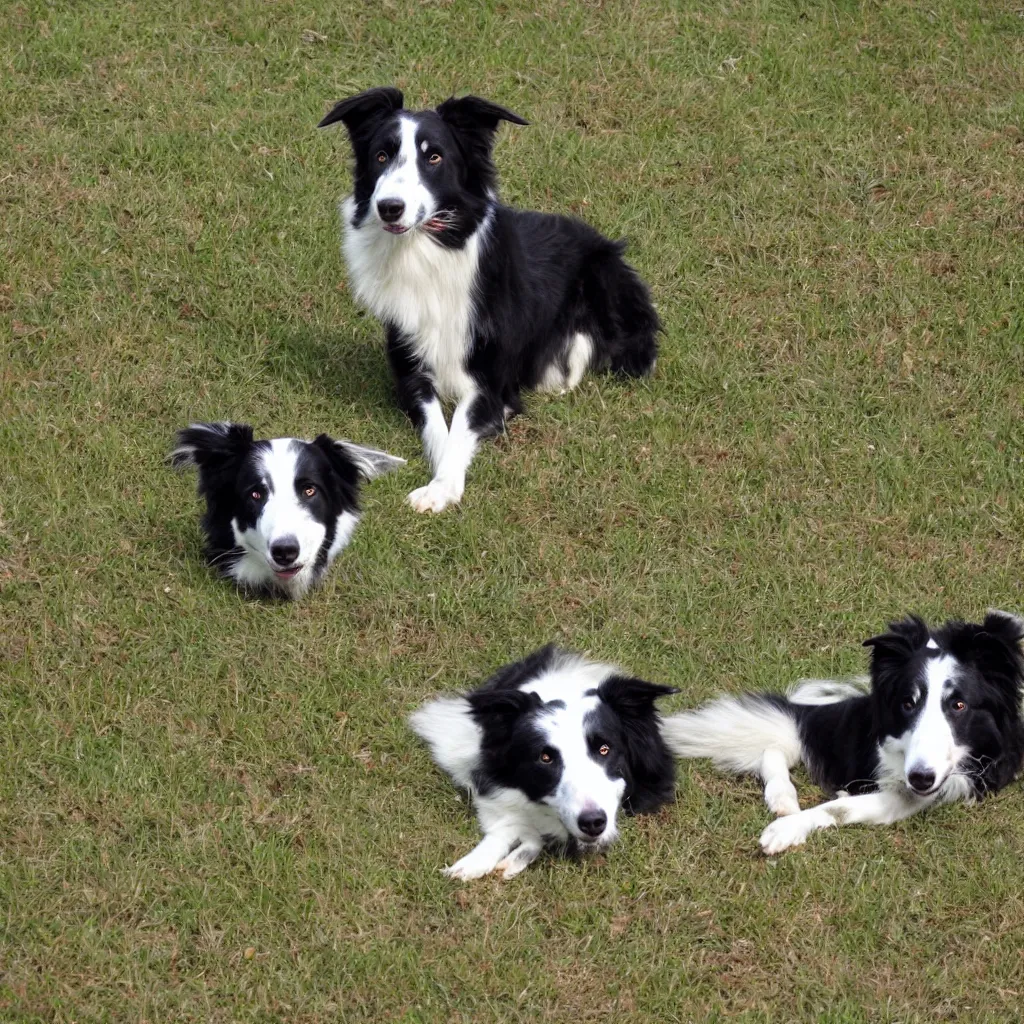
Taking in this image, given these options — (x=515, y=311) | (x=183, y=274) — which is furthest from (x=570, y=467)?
(x=183, y=274)

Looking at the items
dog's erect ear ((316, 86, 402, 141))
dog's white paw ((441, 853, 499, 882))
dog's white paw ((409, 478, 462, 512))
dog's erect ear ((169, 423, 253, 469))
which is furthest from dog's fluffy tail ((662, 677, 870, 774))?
dog's erect ear ((316, 86, 402, 141))

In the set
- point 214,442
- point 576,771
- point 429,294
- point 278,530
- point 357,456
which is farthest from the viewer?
point 429,294

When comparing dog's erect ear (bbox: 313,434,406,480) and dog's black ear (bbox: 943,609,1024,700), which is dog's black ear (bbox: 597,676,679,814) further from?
dog's erect ear (bbox: 313,434,406,480)

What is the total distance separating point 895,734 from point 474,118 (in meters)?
4.11

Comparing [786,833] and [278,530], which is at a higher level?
[278,530]

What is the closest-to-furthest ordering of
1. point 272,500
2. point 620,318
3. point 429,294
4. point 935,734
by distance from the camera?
point 935,734 < point 272,500 < point 429,294 < point 620,318

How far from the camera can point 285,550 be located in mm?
6934

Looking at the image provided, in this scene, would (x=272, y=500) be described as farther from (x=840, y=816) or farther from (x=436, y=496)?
(x=840, y=816)

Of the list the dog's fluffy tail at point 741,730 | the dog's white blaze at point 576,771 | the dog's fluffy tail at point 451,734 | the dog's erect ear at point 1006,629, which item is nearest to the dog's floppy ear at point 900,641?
the dog's erect ear at point 1006,629

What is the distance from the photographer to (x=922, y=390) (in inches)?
363

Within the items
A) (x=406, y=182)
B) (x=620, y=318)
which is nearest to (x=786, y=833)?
(x=406, y=182)

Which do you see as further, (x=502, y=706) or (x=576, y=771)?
(x=502, y=706)

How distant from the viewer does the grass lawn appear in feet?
18.3

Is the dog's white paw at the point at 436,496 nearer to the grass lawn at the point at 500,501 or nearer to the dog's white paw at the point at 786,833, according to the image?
the grass lawn at the point at 500,501
